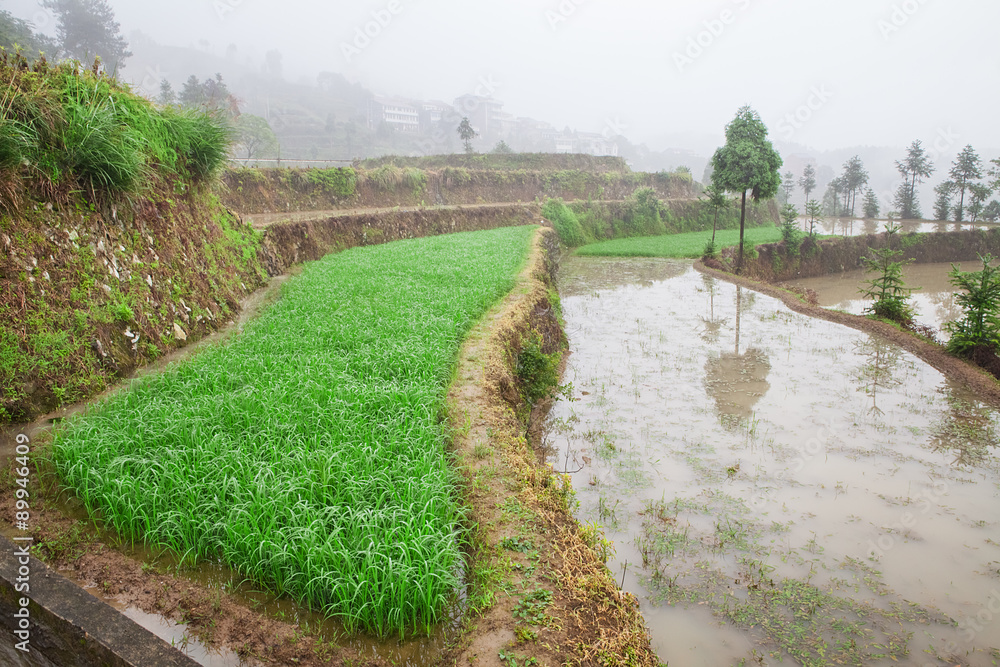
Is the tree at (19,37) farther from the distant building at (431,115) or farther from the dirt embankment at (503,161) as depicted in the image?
the distant building at (431,115)

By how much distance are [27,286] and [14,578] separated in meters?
3.04

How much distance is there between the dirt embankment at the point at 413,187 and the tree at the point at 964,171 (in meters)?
17.6

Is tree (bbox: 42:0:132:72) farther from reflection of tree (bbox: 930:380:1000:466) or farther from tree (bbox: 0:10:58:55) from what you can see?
reflection of tree (bbox: 930:380:1000:466)

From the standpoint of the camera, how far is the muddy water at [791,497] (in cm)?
355

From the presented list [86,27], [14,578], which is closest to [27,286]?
[14,578]

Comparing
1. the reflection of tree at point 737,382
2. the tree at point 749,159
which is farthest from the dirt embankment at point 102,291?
the tree at point 749,159

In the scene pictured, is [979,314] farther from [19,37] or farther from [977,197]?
[19,37]

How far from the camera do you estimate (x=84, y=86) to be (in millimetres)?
5816

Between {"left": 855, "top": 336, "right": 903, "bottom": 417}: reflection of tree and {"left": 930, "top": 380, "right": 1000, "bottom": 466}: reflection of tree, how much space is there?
681 mm

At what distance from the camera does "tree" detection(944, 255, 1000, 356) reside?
8828 millimetres

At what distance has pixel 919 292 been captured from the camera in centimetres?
1848

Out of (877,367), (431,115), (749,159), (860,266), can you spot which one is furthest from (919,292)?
(431,115)

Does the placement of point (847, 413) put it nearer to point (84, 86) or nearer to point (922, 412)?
point (922, 412)

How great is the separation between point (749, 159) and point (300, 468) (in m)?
18.2
